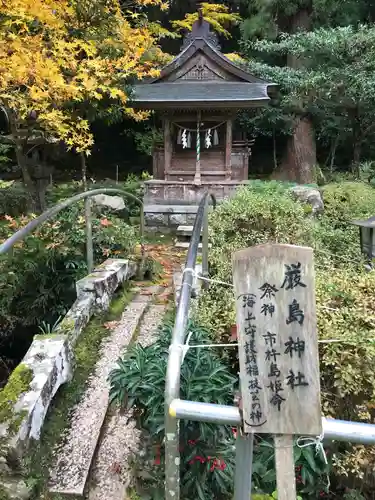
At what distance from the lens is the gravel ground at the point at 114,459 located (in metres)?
2.34

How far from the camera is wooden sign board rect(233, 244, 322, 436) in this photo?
55.1 inches

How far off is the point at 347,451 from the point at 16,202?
10.2 meters

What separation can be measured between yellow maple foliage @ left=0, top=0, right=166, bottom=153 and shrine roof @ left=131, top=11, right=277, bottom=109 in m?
2.48

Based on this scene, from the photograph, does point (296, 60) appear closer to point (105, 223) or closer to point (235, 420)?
point (105, 223)

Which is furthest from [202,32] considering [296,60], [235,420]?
[235,420]

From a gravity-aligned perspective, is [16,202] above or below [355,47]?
below

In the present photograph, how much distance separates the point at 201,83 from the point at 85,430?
1097 centimetres

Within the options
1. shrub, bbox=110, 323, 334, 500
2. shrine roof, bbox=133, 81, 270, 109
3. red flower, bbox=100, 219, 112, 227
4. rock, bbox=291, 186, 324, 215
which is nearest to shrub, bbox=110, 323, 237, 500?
shrub, bbox=110, 323, 334, 500

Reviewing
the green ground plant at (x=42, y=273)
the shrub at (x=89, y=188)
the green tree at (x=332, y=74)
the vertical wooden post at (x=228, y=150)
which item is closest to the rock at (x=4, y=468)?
the green ground plant at (x=42, y=273)

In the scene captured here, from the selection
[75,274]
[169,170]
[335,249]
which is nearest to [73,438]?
[75,274]

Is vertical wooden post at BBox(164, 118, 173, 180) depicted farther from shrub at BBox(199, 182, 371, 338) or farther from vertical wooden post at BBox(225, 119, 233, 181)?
shrub at BBox(199, 182, 371, 338)

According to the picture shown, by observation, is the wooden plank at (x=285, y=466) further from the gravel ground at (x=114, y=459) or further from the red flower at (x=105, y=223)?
the red flower at (x=105, y=223)

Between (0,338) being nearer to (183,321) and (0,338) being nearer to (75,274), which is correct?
(75,274)

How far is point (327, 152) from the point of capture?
18.8 m
